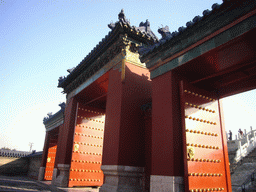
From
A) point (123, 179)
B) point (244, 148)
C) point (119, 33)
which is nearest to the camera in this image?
point (123, 179)

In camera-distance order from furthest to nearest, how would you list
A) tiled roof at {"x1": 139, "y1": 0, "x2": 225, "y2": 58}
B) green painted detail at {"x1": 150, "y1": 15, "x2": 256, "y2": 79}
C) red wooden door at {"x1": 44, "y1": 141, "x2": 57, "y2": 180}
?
1. red wooden door at {"x1": 44, "y1": 141, "x2": 57, "y2": 180}
2. tiled roof at {"x1": 139, "y1": 0, "x2": 225, "y2": 58}
3. green painted detail at {"x1": 150, "y1": 15, "x2": 256, "y2": 79}

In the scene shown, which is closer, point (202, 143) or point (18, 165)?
point (202, 143)

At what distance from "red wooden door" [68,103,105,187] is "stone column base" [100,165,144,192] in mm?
2813

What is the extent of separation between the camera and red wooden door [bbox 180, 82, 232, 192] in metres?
4.36

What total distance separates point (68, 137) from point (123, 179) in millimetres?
4539

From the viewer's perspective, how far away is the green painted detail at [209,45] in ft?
12.3

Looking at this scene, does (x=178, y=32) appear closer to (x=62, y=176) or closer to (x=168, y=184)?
(x=168, y=184)

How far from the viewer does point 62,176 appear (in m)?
8.94

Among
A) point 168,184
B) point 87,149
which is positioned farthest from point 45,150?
point 168,184

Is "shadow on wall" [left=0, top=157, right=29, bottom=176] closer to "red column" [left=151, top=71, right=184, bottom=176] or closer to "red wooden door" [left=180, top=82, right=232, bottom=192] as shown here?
"red column" [left=151, top=71, right=184, bottom=176]

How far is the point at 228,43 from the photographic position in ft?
13.2

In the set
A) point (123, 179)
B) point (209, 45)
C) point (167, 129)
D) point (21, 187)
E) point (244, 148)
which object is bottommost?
point (21, 187)

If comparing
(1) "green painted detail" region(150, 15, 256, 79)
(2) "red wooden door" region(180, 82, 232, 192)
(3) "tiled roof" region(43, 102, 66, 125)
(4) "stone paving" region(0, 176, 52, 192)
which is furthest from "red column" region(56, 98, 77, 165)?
(2) "red wooden door" region(180, 82, 232, 192)

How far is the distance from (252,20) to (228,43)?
0.55 metres
